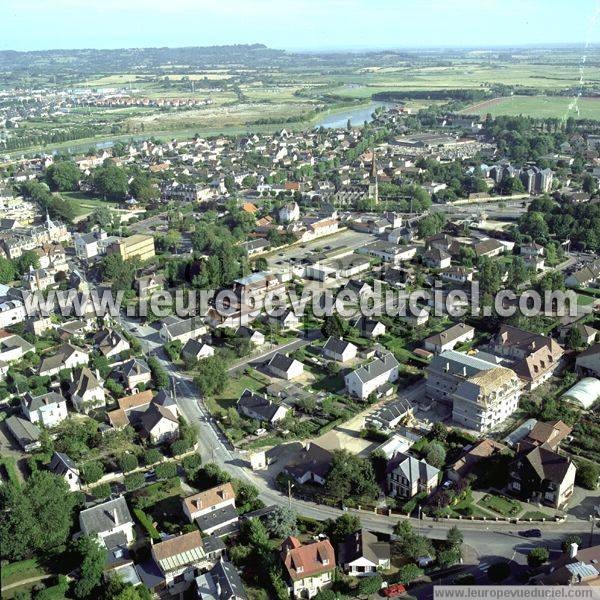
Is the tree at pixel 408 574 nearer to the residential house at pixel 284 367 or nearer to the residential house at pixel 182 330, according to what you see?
the residential house at pixel 284 367

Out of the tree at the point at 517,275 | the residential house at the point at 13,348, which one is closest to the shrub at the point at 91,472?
the residential house at the point at 13,348

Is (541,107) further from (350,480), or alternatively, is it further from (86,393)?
(350,480)

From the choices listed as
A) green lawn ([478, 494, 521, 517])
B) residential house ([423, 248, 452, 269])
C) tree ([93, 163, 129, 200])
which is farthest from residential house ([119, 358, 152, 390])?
tree ([93, 163, 129, 200])

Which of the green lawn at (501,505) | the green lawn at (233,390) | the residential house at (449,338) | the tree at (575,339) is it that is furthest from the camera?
the residential house at (449,338)

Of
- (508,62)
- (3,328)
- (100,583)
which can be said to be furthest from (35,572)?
(508,62)

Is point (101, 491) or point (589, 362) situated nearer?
point (101, 491)

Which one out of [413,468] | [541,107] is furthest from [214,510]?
[541,107]

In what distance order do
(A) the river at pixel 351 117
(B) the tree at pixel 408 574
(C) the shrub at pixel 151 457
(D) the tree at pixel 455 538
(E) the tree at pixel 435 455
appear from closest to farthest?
(B) the tree at pixel 408 574 < (D) the tree at pixel 455 538 < (E) the tree at pixel 435 455 < (C) the shrub at pixel 151 457 < (A) the river at pixel 351 117
